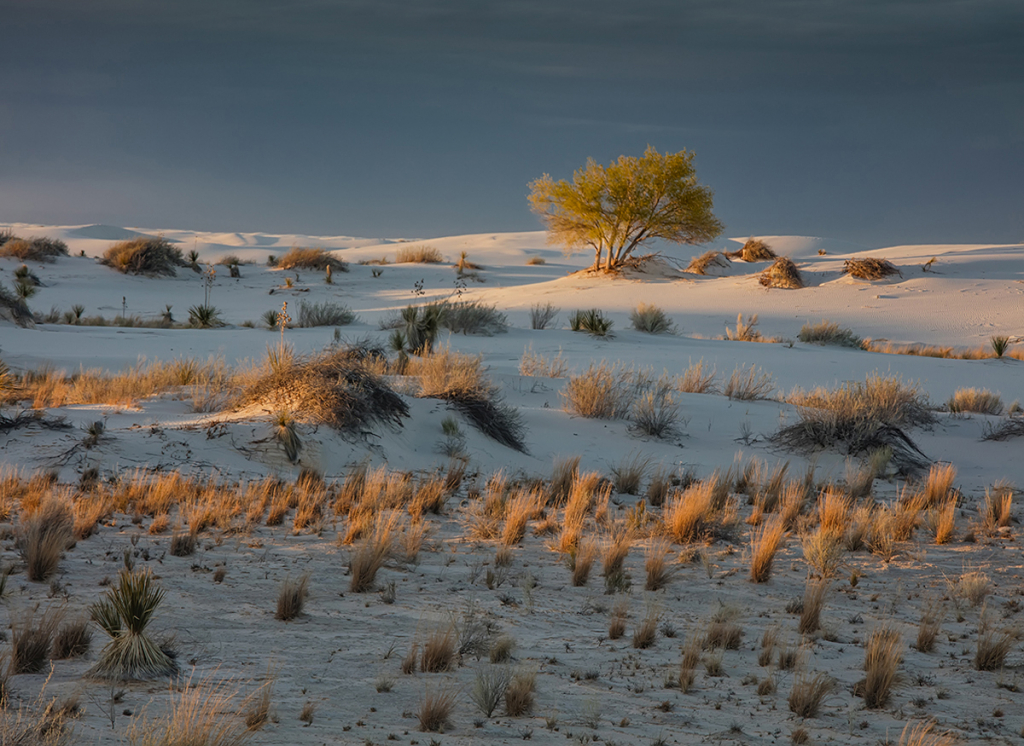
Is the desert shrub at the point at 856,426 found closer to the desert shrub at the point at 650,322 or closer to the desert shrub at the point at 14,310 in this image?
the desert shrub at the point at 650,322

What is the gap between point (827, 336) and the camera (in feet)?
72.5

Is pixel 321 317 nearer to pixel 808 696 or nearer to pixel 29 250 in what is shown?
pixel 29 250

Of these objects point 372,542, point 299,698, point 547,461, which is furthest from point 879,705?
point 547,461

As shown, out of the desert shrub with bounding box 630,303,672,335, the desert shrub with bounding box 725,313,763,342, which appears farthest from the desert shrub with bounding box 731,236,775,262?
the desert shrub with bounding box 630,303,672,335

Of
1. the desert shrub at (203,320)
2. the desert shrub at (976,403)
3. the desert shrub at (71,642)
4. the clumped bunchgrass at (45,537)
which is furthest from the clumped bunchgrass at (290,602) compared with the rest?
the desert shrub at (203,320)

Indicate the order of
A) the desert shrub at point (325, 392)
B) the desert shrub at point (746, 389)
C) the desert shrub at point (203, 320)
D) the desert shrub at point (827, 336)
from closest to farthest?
the desert shrub at point (325, 392), the desert shrub at point (746, 389), the desert shrub at point (203, 320), the desert shrub at point (827, 336)

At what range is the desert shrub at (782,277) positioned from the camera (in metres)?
31.3

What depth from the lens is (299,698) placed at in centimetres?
346

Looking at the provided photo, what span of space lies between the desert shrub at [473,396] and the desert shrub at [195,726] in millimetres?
6926

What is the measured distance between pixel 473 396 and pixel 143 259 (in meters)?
29.5

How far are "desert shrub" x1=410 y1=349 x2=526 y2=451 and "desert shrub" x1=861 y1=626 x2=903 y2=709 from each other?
6.18 meters

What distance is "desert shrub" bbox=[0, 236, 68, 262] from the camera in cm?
3372

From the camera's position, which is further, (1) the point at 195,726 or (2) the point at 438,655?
(2) the point at 438,655

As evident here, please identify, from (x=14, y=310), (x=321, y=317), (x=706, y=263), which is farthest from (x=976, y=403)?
(x=706, y=263)
